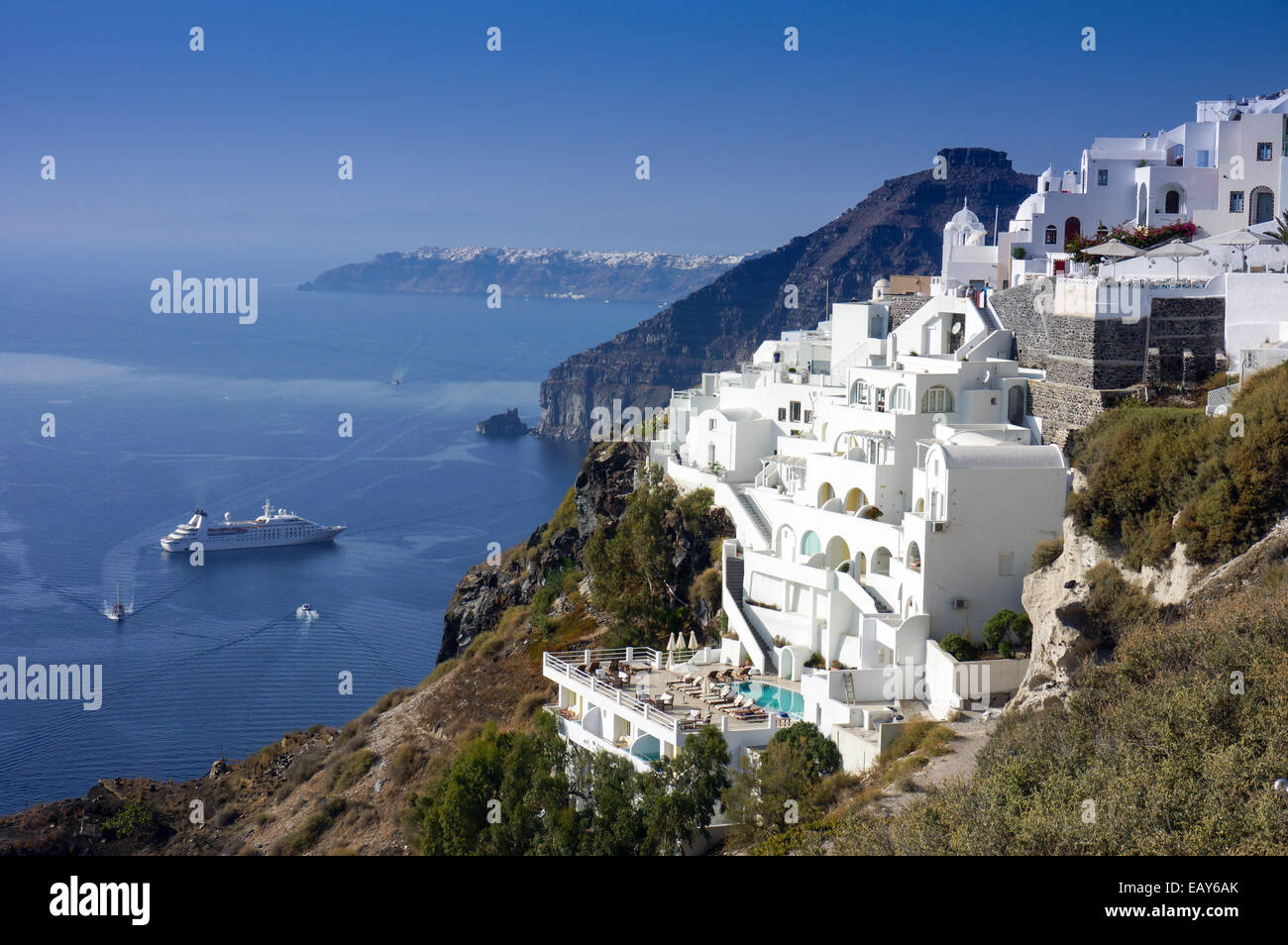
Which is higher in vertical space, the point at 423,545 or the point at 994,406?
the point at 994,406

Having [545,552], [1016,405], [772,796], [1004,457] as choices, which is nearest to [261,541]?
[545,552]

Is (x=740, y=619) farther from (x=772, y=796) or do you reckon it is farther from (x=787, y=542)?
(x=772, y=796)

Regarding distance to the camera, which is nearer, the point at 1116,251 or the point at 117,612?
the point at 1116,251

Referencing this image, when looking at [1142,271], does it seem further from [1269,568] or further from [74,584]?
[74,584]

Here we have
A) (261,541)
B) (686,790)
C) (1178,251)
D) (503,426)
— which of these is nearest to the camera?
(686,790)

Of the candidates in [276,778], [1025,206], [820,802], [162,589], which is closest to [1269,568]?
[820,802]

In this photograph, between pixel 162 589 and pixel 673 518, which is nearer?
pixel 673 518

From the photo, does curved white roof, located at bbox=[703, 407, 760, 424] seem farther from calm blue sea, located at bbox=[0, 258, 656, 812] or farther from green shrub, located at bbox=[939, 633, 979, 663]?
calm blue sea, located at bbox=[0, 258, 656, 812]
